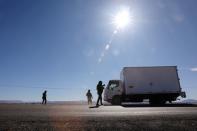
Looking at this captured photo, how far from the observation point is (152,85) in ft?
117

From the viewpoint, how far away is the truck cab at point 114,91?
118ft

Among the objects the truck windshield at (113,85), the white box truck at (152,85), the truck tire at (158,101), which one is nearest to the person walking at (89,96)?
the truck windshield at (113,85)

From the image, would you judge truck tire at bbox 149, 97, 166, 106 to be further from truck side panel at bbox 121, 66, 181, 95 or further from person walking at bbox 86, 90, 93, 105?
person walking at bbox 86, 90, 93, 105

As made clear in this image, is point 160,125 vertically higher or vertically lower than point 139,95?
lower

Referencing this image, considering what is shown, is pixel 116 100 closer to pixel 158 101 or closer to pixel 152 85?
pixel 152 85

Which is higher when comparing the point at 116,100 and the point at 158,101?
the point at 116,100

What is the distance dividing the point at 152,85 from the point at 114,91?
366 cm

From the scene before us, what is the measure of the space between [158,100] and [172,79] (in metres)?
2.39

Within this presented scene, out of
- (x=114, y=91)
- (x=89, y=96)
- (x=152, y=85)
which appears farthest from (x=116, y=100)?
(x=89, y=96)

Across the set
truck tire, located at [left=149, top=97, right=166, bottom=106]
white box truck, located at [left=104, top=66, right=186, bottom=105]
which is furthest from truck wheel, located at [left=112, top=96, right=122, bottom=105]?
truck tire, located at [left=149, top=97, right=166, bottom=106]

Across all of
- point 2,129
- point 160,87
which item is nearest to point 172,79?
point 160,87

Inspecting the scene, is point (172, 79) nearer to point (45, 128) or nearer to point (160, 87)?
point (160, 87)

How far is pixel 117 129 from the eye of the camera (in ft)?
33.9

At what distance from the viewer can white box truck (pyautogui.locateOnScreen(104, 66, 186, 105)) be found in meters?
35.3
